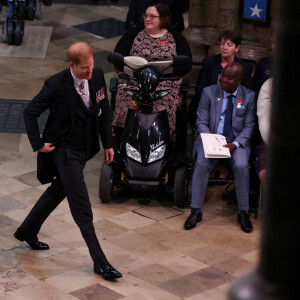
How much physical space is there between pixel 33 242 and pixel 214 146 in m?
1.68

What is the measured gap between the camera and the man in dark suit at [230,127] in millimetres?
6070

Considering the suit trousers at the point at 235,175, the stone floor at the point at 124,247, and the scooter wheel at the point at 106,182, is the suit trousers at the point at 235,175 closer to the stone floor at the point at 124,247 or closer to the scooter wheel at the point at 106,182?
the stone floor at the point at 124,247

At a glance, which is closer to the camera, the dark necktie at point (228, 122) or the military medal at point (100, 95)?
the military medal at point (100, 95)

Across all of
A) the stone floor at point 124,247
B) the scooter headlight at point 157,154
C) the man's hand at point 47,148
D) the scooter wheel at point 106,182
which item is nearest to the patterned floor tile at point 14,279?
the stone floor at point 124,247

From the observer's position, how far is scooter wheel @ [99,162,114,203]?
6266mm

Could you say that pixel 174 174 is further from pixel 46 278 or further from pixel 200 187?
pixel 46 278

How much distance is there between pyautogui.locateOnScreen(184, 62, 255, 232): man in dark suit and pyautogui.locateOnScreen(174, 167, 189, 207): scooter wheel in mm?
160

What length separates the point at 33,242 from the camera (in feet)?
17.7

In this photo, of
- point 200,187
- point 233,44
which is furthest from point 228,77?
point 200,187

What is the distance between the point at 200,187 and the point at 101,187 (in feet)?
2.80

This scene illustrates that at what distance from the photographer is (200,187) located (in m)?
6.09

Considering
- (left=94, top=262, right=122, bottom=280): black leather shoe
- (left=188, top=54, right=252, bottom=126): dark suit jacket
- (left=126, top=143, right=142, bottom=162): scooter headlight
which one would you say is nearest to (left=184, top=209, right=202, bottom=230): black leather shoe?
(left=126, top=143, right=142, bottom=162): scooter headlight

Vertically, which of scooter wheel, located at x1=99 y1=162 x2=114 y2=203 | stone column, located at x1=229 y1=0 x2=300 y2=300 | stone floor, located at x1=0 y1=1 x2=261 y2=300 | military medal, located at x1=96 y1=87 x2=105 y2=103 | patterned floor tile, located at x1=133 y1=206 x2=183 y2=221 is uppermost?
stone column, located at x1=229 y1=0 x2=300 y2=300

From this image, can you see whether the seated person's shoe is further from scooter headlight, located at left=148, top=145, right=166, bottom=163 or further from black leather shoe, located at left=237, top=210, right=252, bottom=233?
black leather shoe, located at left=237, top=210, right=252, bottom=233
